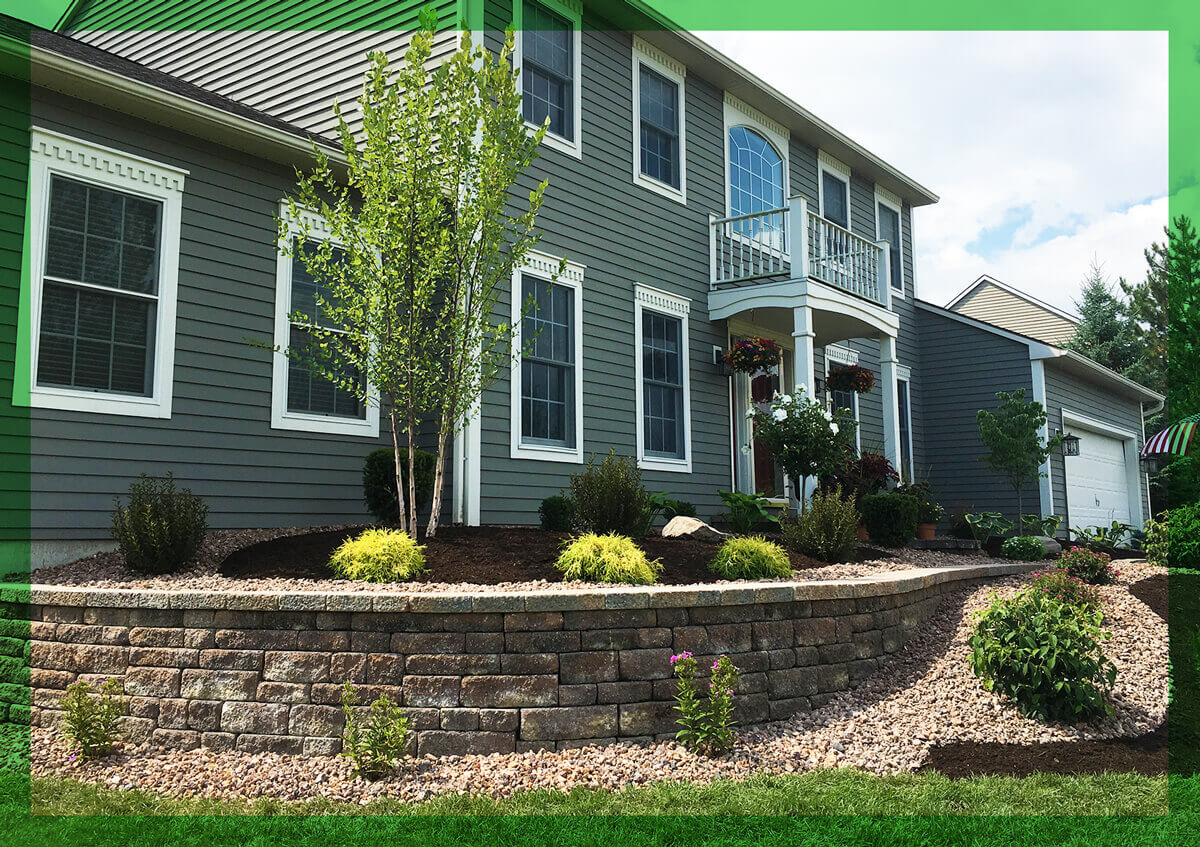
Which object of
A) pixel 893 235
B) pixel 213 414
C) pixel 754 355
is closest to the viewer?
pixel 213 414

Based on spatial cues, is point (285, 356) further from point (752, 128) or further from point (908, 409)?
point (908, 409)

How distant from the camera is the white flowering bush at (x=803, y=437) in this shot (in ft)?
33.0

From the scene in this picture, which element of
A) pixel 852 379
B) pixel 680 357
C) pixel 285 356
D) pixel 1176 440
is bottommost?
pixel 1176 440

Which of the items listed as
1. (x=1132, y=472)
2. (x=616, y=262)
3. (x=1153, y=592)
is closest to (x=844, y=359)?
(x=616, y=262)

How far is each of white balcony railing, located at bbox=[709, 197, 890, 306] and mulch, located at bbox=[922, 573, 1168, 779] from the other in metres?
6.87

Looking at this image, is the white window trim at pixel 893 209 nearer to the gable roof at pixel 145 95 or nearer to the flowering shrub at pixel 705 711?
the gable roof at pixel 145 95

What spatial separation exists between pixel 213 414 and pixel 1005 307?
2539 cm

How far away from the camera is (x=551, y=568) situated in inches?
247

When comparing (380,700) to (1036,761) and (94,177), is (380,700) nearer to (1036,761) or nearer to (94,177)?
(1036,761)

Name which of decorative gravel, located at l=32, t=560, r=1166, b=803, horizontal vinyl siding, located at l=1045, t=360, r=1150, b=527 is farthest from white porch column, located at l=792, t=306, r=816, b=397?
horizontal vinyl siding, located at l=1045, t=360, r=1150, b=527

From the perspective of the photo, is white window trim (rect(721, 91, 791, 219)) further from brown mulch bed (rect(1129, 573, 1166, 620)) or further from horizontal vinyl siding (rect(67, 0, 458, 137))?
brown mulch bed (rect(1129, 573, 1166, 620))

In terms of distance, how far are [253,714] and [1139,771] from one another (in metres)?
4.69

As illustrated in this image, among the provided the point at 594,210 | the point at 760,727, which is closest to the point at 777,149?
the point at 594,210

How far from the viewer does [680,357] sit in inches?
451
